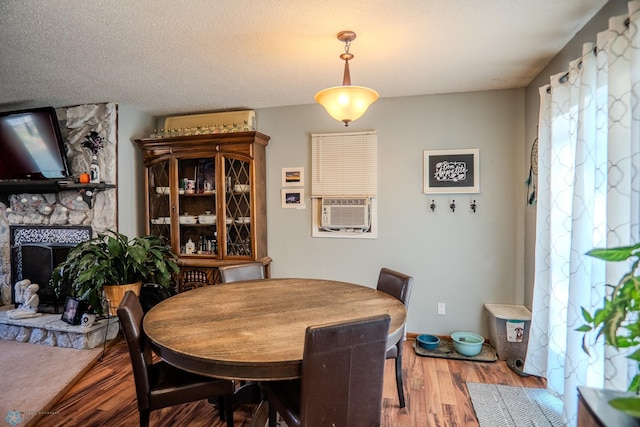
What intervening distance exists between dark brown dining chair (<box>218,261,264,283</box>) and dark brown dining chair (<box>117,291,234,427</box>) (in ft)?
2.71

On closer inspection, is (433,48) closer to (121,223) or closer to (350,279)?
(350,279)

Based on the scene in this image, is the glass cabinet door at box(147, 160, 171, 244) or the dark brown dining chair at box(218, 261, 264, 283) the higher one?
the glass cabinet door at box(147, 160, 171, 244)

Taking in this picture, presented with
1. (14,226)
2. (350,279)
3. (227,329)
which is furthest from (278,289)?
(14,226)

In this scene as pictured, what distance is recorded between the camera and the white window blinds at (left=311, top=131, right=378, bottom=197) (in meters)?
3.40

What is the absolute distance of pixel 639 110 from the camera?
4.63 feet

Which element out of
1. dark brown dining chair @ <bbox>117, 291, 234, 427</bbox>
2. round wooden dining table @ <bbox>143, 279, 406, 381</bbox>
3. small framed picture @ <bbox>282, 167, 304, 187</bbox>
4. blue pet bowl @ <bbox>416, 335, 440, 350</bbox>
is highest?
small framed picture @ <bbox>282, 167, 304, 187</bbox>

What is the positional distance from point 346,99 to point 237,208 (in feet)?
6.75

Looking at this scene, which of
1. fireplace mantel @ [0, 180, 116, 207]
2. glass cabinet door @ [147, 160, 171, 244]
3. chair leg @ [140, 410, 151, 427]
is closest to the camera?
chair leg @ [140, 410, 151, 427]

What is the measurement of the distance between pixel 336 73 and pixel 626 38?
1768mm

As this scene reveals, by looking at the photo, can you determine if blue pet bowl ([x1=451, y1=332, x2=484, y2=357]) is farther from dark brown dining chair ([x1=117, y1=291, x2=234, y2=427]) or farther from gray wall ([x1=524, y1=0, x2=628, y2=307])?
dark brown dining chair ([x1=117, y1=291, x2=234, y2=427])

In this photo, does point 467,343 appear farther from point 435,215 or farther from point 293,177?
point 293,177

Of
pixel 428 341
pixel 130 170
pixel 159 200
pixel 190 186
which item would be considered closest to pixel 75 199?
pixel 130 170

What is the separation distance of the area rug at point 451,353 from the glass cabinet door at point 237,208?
190cm

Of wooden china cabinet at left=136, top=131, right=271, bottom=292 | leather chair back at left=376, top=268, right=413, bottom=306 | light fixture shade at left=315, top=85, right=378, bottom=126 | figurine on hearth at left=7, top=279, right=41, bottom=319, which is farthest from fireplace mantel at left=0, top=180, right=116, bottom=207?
leather chair back at left=376, top=268, right=413, bottom=306
